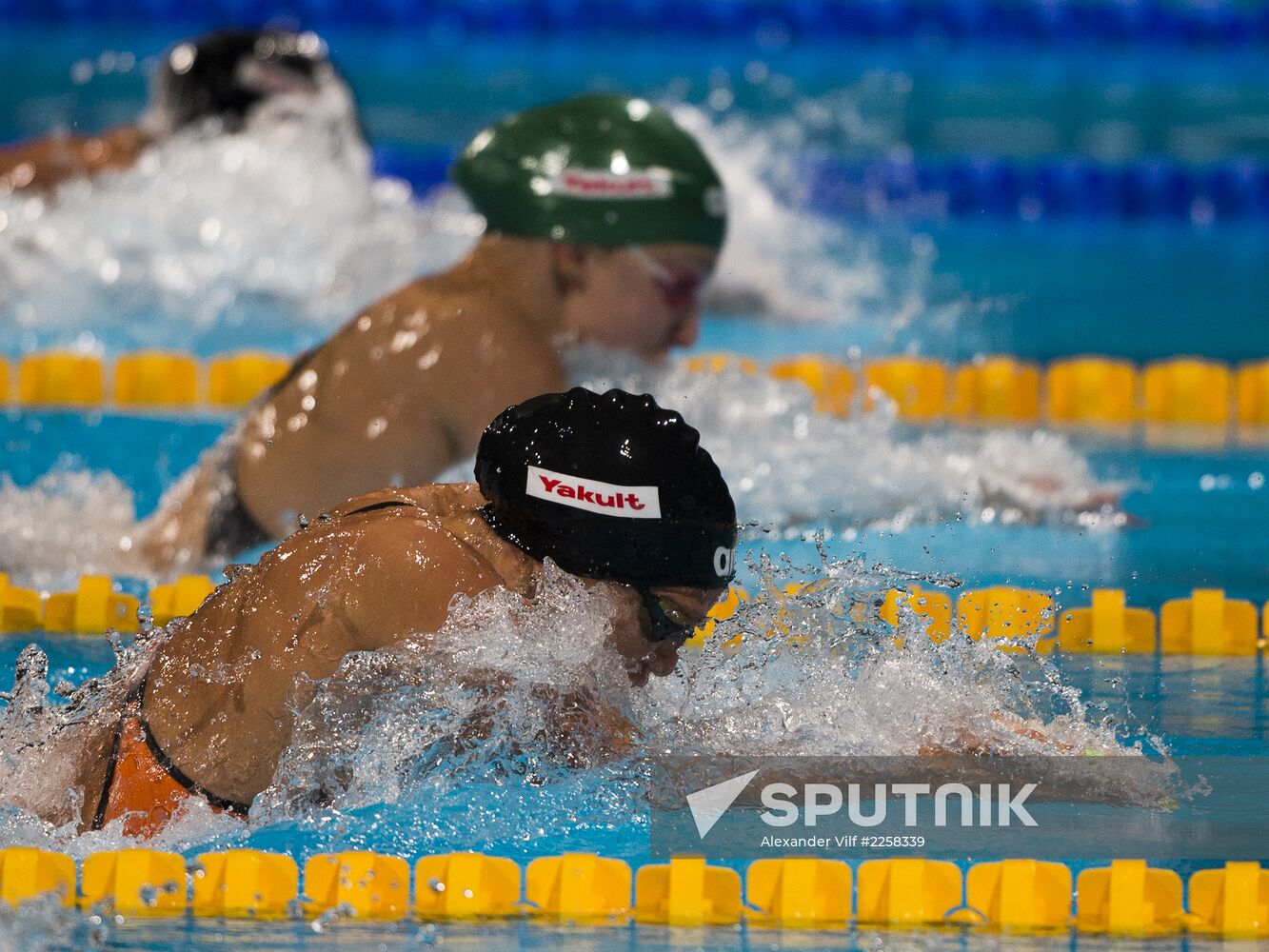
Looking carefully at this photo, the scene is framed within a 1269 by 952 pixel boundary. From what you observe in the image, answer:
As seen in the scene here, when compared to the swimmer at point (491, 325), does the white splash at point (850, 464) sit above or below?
below

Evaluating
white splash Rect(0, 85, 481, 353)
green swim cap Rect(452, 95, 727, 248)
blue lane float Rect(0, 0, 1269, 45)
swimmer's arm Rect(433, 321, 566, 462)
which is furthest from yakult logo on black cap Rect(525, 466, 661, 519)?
blue lane float Rect(0, 0, 1269, 45)

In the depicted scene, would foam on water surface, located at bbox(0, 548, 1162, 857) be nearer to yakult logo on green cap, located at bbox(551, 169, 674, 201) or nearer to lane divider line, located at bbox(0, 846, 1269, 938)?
lane divider line, located at bbox(0, 846, 1269, 938)

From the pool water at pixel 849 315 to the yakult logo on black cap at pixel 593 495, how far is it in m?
0.39

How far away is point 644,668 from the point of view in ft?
8.05

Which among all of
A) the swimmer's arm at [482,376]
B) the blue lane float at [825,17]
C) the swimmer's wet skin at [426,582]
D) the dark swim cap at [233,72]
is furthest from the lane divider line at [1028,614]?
the blue lane float at [825,17]

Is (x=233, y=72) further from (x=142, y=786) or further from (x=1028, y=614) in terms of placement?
(x=142, y=786)

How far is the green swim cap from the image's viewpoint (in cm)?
376

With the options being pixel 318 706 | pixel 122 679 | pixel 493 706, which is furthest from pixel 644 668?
pixel 122 679

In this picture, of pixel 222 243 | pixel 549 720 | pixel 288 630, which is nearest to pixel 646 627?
pixel 549 720

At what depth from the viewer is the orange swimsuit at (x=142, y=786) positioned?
2303 millimetres

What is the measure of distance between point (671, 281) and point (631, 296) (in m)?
0.11

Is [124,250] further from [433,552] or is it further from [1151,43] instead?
[1151,43]

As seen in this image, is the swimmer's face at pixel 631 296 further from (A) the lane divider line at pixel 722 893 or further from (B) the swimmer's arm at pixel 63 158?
(B) the swimmer's arm at pixel 63 158

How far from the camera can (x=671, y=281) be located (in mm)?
3828
